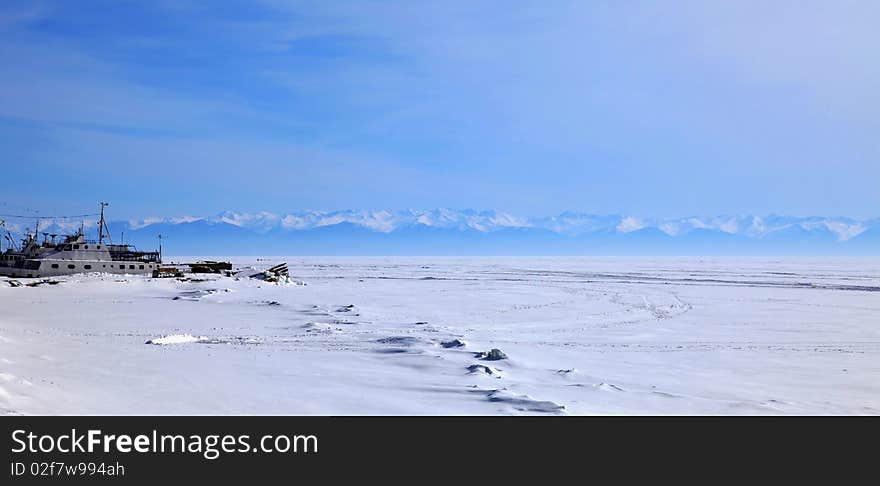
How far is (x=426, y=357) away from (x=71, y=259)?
4496 centimetres

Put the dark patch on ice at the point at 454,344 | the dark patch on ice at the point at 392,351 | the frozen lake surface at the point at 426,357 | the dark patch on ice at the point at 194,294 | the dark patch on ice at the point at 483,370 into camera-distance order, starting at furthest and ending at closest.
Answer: the dark patch on ice at the point at 194,294 < the dark patch on ice at the point at 454,344 < the dark patch on ice at the point at 392,351 < the dark patch on ice at the point at 483,370 < the frozen lake surface at the point at 426,357

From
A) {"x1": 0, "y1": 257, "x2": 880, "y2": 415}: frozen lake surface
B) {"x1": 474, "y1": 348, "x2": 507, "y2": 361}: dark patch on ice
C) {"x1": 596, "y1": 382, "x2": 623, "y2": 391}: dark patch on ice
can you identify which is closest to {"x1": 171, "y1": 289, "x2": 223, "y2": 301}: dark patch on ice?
{"x1": 0, "y1": 257, "x2": 880, "y2": 415}: frozen lake surface

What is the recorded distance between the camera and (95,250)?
53562 mm

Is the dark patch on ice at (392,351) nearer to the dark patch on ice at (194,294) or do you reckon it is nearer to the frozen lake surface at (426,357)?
the frozen lake surface at (426,357)

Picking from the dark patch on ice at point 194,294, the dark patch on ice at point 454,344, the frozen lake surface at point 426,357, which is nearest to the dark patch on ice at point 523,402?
the frozen lake surface at point 426,357

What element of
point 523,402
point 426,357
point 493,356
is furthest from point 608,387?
point 426,357

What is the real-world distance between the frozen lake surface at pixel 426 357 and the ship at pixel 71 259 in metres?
16.2

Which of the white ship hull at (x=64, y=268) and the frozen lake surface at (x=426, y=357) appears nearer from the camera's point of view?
the frozen lake surface at (x=426, y=357)

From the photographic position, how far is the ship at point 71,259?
5109cm

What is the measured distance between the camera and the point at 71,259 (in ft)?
170

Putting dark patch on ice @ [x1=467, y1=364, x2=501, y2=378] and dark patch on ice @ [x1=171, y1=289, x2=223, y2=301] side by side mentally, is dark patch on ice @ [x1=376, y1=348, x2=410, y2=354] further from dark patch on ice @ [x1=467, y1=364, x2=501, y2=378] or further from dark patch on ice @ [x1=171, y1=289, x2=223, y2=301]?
dark patch on ice @ [x1=171, y1=289, x2=223, y2=301]

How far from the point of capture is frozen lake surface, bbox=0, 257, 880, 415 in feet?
37.6
